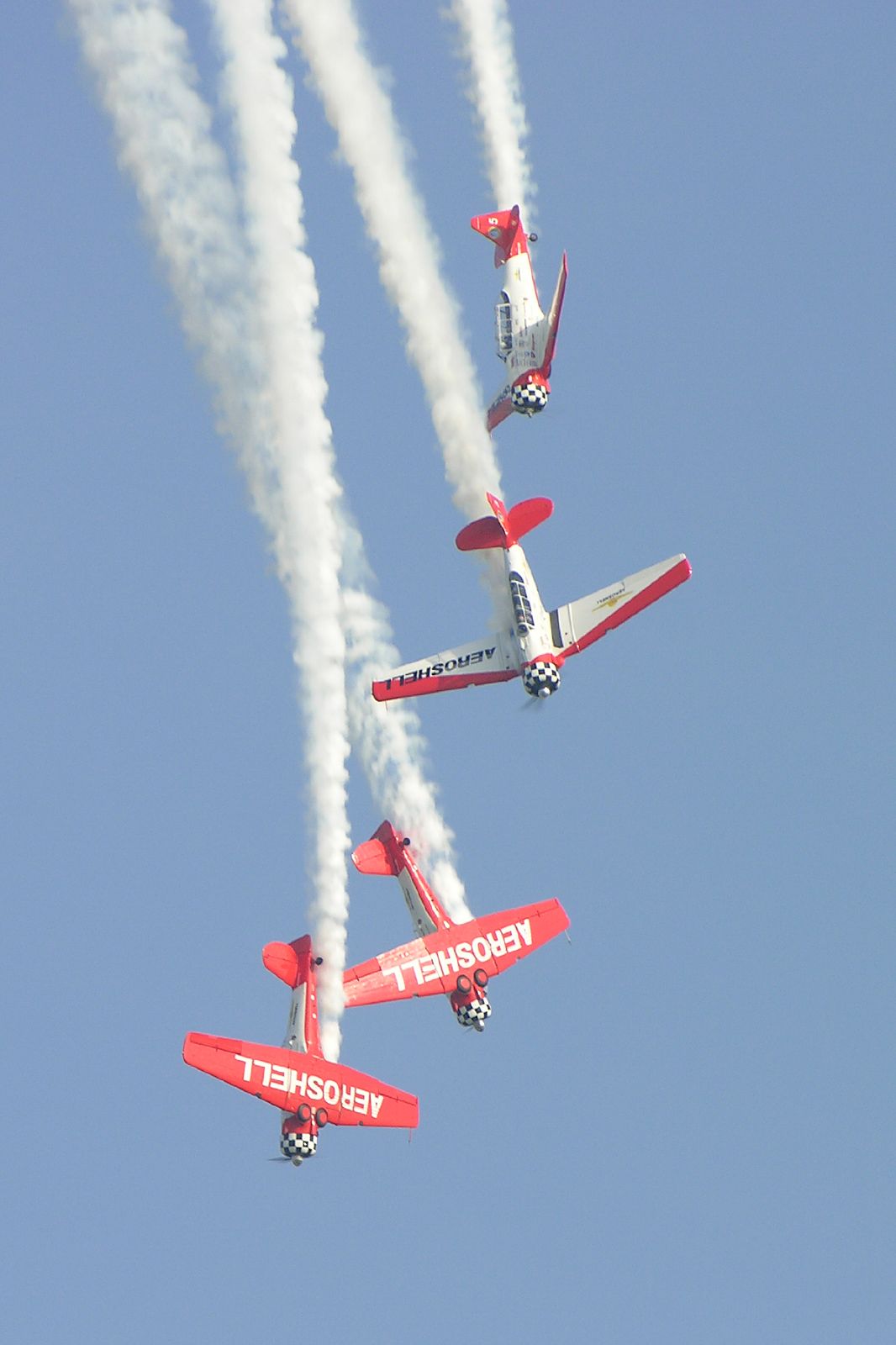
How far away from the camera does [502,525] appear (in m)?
48.2

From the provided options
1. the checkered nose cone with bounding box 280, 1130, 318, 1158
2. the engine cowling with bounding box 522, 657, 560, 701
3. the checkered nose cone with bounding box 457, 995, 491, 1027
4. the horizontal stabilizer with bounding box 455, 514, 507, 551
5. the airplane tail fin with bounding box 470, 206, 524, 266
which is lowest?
the checkered nose cone with bounding box 280, 1130, 318, 1158

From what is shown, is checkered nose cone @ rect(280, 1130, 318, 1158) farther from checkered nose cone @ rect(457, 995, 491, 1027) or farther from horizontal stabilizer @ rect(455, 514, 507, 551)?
horizontal stabilizer @ rect(455, 514, 507, 551)

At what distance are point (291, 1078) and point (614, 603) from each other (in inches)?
423

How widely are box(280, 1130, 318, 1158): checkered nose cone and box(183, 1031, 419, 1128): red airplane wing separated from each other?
17.3 inches

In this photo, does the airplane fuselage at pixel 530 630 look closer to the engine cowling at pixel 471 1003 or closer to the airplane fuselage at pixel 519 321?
the airplane fuselage at pixel 519 321

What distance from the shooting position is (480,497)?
1922 inches

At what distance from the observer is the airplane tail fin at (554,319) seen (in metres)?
48.8

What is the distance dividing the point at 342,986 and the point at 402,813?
3787mm

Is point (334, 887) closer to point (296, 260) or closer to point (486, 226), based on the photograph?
point (296, 260)

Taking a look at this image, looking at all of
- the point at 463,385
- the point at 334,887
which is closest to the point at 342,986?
the point at 334,887

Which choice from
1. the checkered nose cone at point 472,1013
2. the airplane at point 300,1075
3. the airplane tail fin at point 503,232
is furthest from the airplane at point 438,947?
the airplane tail fin at point 503,232

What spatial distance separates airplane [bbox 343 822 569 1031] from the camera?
4744 cm

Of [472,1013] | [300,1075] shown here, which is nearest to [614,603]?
[472,1013]

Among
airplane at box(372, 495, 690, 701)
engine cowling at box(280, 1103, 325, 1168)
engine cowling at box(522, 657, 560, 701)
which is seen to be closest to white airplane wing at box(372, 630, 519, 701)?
airplane at box(372, 495, 690, 701)
